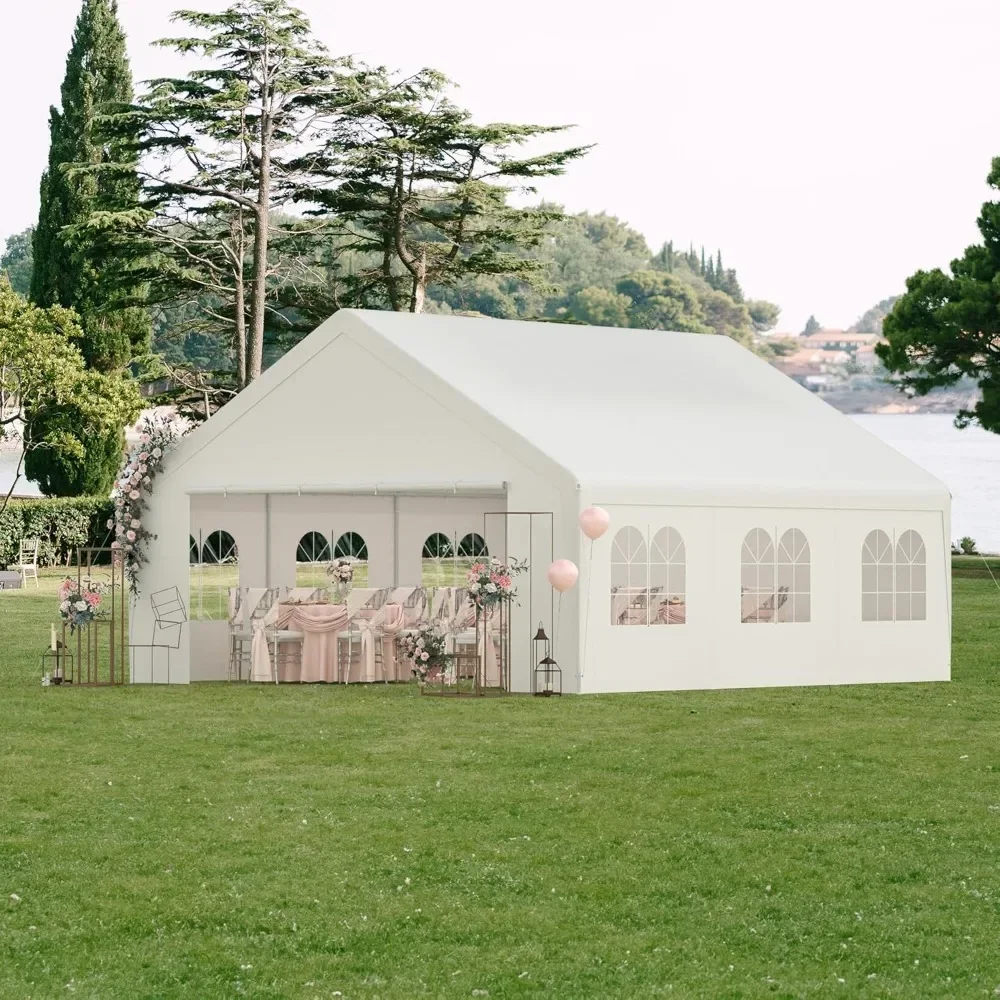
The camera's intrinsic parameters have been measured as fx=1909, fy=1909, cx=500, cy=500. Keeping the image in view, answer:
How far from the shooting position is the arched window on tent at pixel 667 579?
1675cm

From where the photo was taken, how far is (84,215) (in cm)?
4100

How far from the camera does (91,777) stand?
12281mm

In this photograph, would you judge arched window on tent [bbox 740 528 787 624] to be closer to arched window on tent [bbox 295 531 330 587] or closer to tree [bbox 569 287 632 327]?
arched window on tent [bbox 295 531 330 587]

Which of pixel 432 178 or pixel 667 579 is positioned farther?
pixel 432 178

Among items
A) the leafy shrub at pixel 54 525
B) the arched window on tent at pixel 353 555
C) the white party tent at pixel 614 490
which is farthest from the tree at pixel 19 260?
the white party tent at pixel 614 490

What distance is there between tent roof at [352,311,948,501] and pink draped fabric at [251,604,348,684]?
2884mm

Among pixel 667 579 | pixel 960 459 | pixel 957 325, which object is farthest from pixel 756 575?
pixel 960 459

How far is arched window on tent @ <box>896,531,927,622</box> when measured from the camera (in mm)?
18156

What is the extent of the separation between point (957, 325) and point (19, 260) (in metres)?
52.8

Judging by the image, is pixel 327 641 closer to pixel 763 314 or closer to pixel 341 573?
pixel 341 573

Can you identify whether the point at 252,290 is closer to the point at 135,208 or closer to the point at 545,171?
the point at 135,208

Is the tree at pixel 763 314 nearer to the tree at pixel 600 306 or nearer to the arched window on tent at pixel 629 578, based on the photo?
the tree at pixel 600 306

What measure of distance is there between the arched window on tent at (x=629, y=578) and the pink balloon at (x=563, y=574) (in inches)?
21.7

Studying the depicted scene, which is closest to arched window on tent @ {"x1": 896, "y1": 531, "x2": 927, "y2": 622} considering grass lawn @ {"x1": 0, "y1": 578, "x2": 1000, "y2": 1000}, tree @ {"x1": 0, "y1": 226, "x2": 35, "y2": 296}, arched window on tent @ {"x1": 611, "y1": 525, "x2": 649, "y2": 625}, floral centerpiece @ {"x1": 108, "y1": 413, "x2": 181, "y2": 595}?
grass lawn @ {"x1": 0, "y1": 578, "x2": 1000, "y2": 1000}
